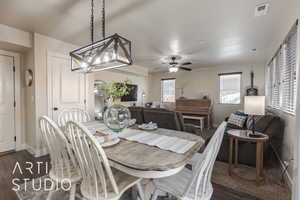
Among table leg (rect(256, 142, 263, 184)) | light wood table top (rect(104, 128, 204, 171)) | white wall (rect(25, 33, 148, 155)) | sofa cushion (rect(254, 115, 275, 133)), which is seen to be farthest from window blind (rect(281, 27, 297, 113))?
white wall (rect(25, 33, 148, 155))

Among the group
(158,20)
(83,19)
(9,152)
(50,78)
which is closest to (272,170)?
(158,20)

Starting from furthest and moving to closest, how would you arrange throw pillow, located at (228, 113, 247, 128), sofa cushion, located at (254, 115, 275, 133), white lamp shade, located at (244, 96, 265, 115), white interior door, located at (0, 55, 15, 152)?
1. throw pillow, located at (228, 113, 247, 128)
2. white interior door, located at (0, 55, 15, 152)
3. sofa cushion, located at (254, 115, 275, 133)
4. white lamp shade, located at (244, 96, 265, 115)

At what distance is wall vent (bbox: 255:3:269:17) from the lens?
1934mm

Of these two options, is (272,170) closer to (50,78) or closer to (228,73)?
(228,73)

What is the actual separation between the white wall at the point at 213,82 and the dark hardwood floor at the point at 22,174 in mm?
4339

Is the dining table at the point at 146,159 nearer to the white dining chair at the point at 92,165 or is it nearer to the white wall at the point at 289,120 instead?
the white dining chair at the point at 92,165

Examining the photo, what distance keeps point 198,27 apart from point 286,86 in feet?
5.84

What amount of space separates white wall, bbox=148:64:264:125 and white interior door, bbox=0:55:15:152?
548 centimetres

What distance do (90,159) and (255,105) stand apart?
7.23 feet

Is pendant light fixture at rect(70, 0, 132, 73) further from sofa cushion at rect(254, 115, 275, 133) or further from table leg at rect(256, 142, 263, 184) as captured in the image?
sofa cushion at rect(254, 115, 275, 133)

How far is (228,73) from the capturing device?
18.3ft

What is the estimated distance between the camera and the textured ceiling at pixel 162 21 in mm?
1955

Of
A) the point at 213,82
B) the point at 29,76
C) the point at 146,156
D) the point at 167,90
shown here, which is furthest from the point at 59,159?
the point at 167,90

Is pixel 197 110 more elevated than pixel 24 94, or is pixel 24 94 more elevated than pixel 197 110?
pixel 24 94
